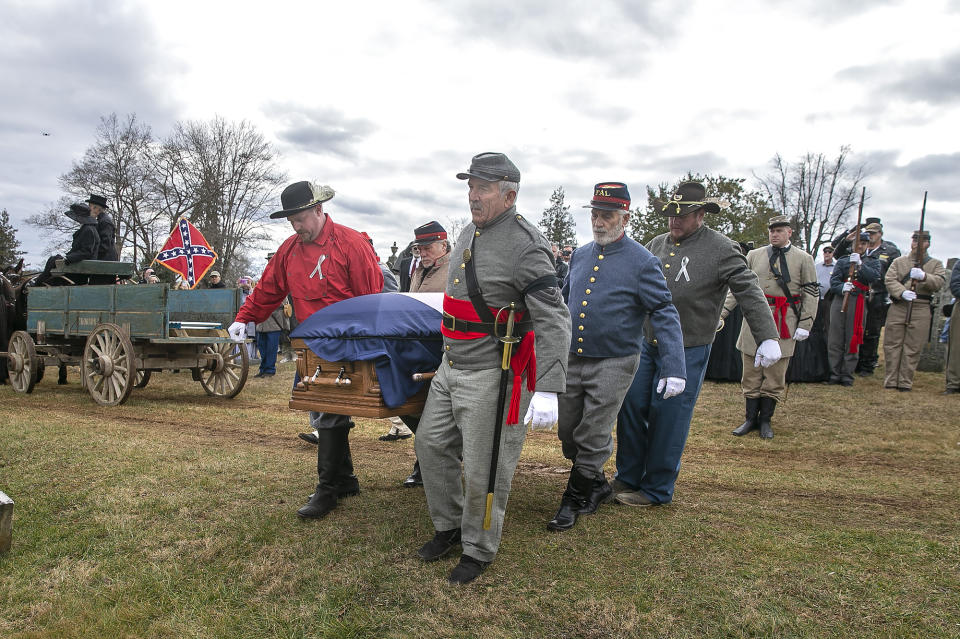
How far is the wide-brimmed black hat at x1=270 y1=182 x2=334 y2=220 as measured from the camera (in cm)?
396

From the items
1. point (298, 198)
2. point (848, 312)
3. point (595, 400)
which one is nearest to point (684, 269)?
point (595, 400)

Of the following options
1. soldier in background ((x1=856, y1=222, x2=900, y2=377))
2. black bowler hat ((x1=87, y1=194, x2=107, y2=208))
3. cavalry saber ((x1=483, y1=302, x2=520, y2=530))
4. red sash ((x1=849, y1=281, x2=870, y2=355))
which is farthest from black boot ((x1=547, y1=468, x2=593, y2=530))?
black bowler hat ((x1=87, y1=194, x2=107, y2=208))

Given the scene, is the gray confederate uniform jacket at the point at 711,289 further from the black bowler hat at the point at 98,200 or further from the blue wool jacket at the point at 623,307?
the black bowler hat at the point at 98,200

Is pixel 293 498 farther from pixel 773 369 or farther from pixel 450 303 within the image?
pixel 773 369

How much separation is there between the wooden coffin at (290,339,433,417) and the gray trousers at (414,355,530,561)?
233 mm

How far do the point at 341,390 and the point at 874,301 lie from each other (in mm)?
10085

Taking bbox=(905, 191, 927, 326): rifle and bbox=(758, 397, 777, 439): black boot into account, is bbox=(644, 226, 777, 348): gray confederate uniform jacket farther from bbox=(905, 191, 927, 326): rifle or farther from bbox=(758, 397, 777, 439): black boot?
bbox=(905, 191, 927, 326): rifle

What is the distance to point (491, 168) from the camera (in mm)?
3172

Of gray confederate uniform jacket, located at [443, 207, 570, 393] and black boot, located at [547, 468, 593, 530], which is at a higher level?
gray confederate uniform jacket, located at [443, 207, 570, 393]

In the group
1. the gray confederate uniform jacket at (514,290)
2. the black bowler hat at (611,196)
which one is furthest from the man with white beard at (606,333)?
the gray confederate uniform jacket at (514,290)

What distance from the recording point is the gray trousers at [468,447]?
10.3ft

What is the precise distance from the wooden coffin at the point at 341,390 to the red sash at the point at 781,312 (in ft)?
15.0

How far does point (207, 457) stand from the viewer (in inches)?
209

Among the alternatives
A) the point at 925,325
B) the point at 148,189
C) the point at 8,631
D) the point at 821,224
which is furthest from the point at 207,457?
the point at 821,224
